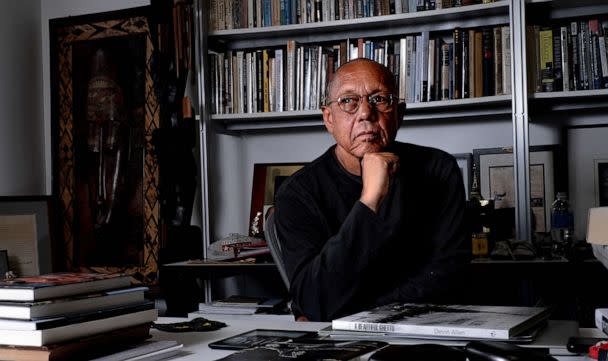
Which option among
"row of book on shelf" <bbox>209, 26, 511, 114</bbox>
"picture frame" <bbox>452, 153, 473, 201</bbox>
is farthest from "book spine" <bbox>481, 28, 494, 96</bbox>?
"picture frame" <bbox>452, 153, 473, 201</bbox>

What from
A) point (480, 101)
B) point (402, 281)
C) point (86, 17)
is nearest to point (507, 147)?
point (480, 101)

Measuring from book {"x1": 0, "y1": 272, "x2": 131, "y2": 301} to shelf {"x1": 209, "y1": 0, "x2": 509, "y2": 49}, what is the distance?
2.16 meters

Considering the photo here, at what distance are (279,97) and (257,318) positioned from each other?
1879 mm

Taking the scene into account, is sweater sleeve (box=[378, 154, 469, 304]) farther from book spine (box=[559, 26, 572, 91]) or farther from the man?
book spine (box=[559, 26, 572, 91])

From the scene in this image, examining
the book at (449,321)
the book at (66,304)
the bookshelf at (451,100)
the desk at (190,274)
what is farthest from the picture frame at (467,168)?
the book at (66,304)

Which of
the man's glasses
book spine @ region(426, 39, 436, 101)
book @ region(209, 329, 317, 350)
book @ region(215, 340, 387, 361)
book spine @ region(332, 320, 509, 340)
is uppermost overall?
book spine @ region(426, 39, 436, 101)

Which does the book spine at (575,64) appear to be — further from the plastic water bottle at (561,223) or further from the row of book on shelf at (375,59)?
the plastic water bottle at (561,223)

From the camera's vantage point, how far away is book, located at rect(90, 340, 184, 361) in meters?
1.02

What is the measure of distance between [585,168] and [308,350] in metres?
2.31

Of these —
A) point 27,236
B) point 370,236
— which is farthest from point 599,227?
point 27,236

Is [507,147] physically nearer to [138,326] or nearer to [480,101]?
[480,101]

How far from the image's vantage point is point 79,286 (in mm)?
1070

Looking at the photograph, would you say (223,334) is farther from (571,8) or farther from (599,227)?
(571,8)

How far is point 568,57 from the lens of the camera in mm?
2816
